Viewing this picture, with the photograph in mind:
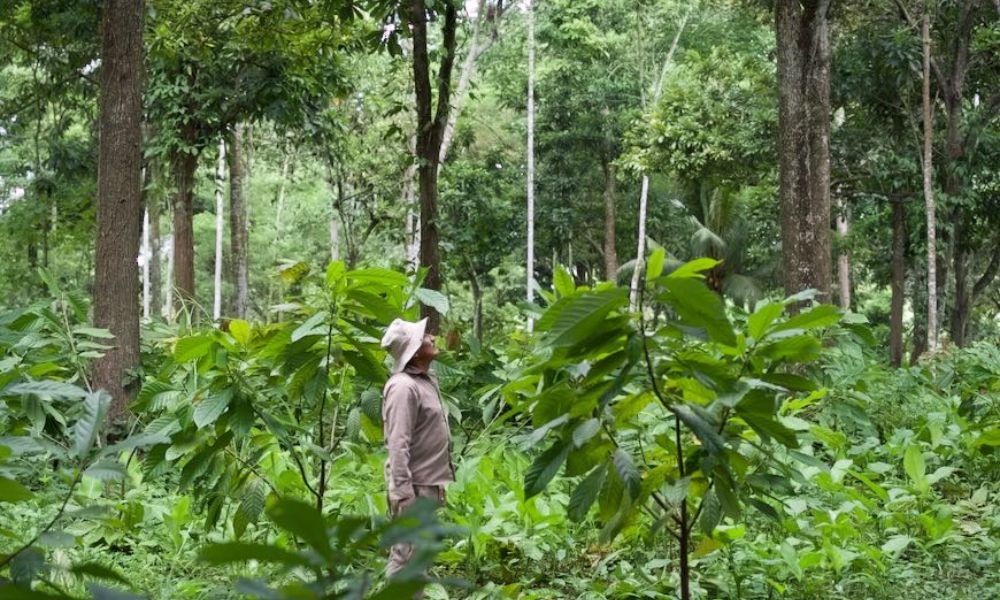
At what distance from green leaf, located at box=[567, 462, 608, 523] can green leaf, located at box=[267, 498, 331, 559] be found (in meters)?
2.30

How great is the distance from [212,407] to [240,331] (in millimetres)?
365

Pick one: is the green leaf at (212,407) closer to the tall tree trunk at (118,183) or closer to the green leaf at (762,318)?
the green leaf at (762,318)

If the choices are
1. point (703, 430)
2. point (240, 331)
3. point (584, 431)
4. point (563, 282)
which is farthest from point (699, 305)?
point (240, 331)

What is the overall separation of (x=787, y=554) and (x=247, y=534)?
11.0ft

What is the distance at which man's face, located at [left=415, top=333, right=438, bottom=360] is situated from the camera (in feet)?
17.7

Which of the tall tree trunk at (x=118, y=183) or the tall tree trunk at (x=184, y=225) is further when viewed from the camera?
the tall tree trunk at (x=184, y=225)

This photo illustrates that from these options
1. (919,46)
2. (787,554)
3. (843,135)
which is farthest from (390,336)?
(843,135)

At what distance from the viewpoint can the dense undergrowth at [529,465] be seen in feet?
8.47

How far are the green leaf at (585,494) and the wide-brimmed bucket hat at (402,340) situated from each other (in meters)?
1.98

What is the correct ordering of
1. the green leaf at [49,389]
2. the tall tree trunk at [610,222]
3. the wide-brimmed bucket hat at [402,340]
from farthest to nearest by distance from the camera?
the tall tree trunk at [610,222] < the wide-brimmed bucket hat at [402,340] < the green leaf at [49,389]

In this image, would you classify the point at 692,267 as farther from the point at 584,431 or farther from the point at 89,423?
the point at 89,423

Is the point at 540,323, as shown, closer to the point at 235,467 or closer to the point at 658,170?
the point at 235,467

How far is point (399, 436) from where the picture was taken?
5270 millimetres

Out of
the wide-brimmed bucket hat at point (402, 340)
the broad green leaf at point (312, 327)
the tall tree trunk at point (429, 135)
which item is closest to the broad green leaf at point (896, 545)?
the wide-brimmed bucket hat at point (402, 340)
